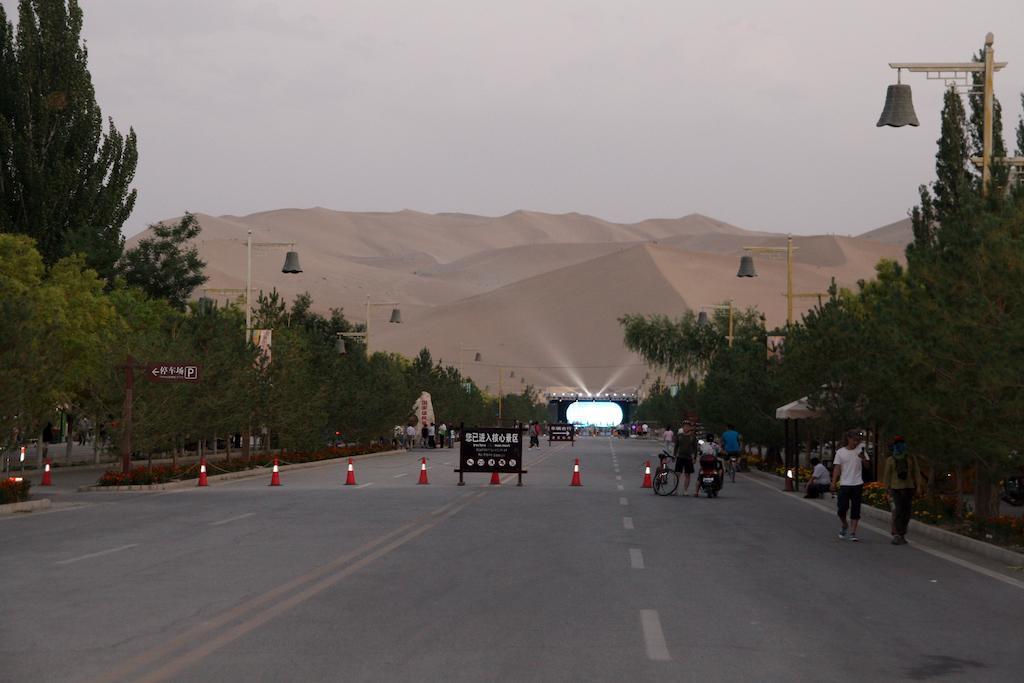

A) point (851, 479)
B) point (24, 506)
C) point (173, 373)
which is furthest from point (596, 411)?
point (851, 479)

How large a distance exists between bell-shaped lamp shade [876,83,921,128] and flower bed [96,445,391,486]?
23.2m

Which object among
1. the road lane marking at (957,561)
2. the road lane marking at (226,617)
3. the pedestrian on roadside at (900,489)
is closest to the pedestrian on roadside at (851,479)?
the pedestrian on roadside at (900,489)

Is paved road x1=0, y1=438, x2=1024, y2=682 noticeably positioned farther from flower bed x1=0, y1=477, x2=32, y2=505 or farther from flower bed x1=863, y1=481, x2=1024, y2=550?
flower bed x1=0, y1=477, x2=32, y2=505

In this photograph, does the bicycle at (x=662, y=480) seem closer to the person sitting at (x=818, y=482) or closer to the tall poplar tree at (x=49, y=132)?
the person sitting at (x=818, y=482)

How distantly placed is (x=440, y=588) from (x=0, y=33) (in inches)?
2185

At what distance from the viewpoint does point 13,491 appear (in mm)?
29547

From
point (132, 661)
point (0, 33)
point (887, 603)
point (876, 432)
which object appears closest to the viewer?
point (132, 661)

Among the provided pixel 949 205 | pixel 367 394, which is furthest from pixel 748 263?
pixel 367 394

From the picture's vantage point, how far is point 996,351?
20750mm

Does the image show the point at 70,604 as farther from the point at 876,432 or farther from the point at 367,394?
the point at 367,394

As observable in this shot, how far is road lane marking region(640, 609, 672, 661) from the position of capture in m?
10.4

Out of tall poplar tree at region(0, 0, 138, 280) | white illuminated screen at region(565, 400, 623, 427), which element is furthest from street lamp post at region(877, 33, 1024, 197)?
white illuminated screen at region(565, 400, 623, 427)

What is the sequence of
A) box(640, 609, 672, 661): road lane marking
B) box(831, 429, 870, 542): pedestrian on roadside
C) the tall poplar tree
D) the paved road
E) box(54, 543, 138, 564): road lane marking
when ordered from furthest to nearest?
the tall poplar tree, box(831, 429, 870, 542): pedestrian on roadside, box(54, 543, 138, 564): road lane marking, box(640, 609, 672, 661): road lane marking, the paved road

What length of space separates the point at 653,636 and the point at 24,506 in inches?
836
